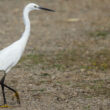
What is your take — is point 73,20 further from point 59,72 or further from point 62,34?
point 59,72

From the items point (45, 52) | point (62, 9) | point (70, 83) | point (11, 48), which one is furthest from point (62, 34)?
point (11, 48)

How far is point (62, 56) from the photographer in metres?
11.8

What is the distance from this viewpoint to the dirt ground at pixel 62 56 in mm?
8219

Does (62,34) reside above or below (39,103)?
below

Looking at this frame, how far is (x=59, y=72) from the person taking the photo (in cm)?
1022

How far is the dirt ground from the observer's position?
8.22 metres

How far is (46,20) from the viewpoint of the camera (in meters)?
16.7

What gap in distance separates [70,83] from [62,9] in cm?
968

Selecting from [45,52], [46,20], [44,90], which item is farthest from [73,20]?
[44,90]

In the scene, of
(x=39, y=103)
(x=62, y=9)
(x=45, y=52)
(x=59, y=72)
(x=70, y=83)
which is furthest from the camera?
(x=62, y=9)

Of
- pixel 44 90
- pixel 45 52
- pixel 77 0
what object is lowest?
pixel 77 0

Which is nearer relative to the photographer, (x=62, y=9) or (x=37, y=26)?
(x=37, y=26)

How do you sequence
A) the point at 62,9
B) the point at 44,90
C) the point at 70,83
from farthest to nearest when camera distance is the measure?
A: 1. the point at 62,9
2. the point at 70,83
3. the point at 44,90

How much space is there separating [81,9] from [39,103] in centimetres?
1126
